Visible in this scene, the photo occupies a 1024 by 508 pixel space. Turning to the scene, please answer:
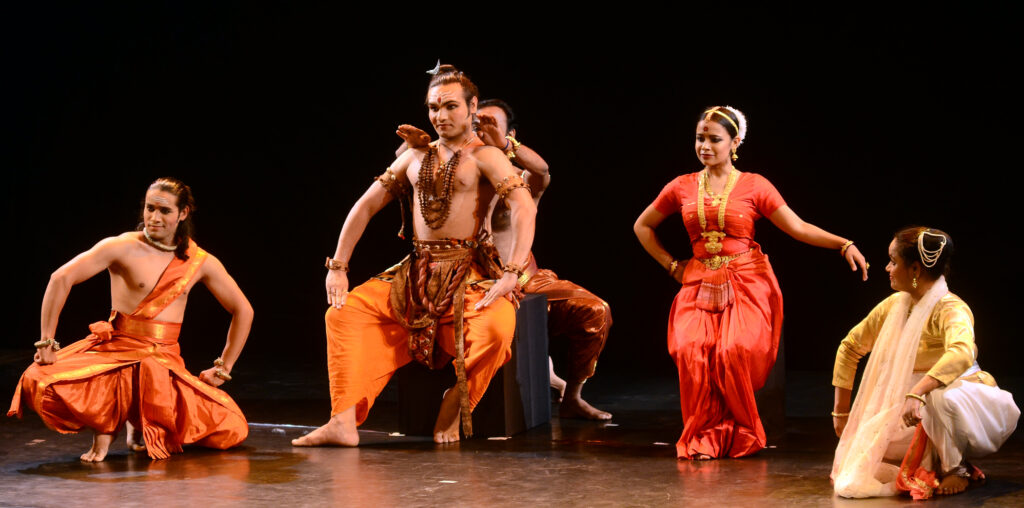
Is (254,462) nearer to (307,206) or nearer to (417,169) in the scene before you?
(417,169)

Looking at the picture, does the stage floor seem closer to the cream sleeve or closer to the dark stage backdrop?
the cream sleeve

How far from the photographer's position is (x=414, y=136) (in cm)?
444

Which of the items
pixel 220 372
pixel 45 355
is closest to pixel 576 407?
pixel 220 372

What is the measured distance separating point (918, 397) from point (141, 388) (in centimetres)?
241

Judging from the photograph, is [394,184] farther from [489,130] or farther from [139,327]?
[139,327]

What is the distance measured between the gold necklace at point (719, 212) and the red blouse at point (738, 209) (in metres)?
0.01

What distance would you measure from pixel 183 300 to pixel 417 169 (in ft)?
3.01

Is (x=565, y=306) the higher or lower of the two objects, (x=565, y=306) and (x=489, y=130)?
the lower

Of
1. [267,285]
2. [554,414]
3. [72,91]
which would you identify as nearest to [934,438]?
[554,414]

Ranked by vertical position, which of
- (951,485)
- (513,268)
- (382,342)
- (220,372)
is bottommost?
(951,485)

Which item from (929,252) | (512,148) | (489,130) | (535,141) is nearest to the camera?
(929,252)

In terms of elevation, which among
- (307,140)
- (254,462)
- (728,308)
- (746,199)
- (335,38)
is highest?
(335,38)

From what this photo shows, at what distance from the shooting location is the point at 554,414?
502 cm

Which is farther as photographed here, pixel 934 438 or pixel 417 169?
pixel 417 169
